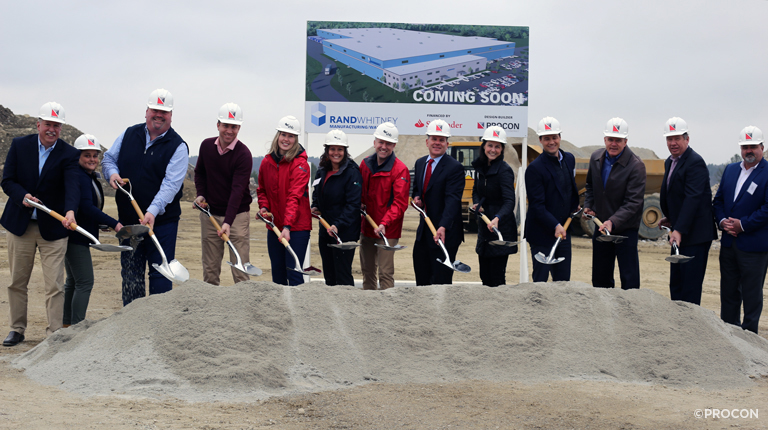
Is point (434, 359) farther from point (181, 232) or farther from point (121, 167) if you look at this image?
point (181, 232)

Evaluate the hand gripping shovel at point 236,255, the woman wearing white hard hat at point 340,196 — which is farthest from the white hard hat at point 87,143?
the woman wearing white hard hat at point 340,196

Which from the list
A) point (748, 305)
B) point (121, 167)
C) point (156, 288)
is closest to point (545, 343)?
point (748, 305)

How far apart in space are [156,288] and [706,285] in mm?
9074

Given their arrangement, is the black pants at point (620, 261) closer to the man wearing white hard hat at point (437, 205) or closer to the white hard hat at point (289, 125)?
the man wearing white hard hat at point (437, 205)

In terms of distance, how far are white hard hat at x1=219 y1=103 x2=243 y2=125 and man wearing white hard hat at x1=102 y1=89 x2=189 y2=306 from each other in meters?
0.45

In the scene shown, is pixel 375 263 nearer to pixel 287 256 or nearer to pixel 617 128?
pixel 287 256

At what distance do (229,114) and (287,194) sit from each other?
2.85 ft

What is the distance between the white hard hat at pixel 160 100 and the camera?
207 inches

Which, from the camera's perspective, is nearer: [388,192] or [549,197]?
[549,197]

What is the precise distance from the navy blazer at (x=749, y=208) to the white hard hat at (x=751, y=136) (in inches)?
7.5

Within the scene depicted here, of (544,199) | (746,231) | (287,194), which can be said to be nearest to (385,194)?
(287,194)

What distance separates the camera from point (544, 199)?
19.2ft

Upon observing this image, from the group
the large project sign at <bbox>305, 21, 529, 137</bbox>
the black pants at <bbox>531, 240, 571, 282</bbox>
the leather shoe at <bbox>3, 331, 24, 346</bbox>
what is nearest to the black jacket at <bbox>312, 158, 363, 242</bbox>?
the black pants at <bbox>531, 240, 571, 282</bbox>

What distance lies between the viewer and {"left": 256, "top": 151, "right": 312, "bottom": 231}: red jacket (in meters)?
5.57
